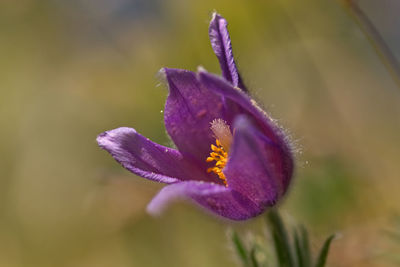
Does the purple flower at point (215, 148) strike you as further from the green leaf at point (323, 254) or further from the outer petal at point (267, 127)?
the green leaf at point (323, 254)

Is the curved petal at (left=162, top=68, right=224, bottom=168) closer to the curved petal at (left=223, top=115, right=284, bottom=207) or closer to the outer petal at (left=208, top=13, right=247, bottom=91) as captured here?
the outer petal at (left=208, top=13, right=247, bottom=91)

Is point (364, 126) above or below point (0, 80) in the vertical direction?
below

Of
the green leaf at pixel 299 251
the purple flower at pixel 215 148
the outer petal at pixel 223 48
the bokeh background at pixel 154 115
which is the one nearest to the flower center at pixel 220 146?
the purple flower at pixel 215 148

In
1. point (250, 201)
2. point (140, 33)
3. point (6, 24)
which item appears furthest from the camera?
point (6, 24)

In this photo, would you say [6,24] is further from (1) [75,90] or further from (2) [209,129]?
(2) [209,129]

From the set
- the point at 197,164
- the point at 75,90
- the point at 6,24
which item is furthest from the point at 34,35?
the point at 197,164

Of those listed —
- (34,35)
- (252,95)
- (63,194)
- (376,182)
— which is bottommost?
(376,182)
